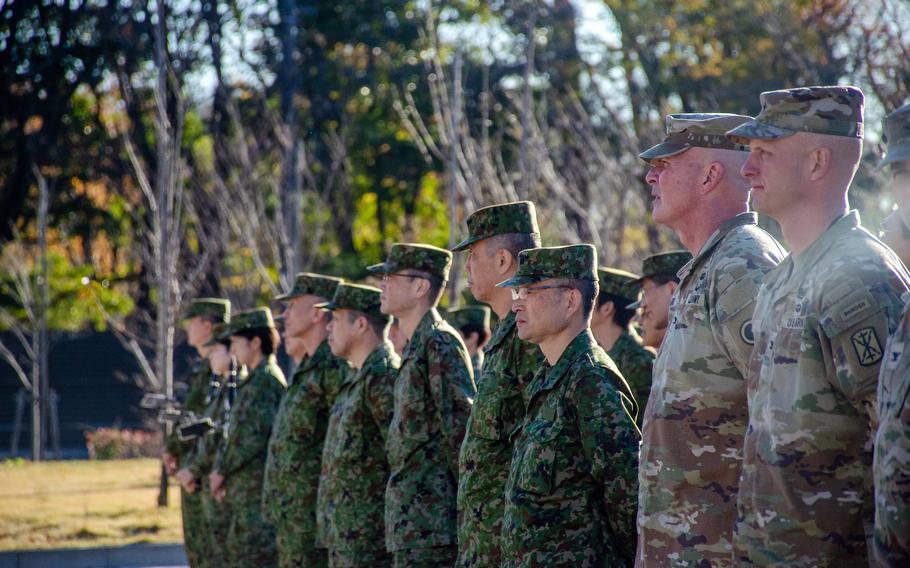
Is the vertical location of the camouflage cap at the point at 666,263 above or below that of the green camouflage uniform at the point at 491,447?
above

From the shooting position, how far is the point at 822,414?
10.1 feet

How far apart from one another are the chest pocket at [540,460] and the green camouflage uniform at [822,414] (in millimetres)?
1311

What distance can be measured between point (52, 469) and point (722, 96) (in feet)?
38.9

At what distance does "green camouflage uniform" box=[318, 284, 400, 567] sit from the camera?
6.57 meters

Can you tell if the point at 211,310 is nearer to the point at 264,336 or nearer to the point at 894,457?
the point at 264,336

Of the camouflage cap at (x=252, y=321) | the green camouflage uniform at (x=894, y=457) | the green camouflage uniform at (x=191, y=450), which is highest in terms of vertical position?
the camouflage cap at (x=252, y=321)

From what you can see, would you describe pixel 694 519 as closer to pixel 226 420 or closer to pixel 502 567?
pixel 502 567

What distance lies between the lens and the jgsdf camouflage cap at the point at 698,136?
4027 mm

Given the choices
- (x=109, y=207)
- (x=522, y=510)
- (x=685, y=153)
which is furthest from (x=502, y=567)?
(x=109, y=207)

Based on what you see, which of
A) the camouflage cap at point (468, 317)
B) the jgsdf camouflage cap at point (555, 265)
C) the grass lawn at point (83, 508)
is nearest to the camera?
Answer: the jgsdf camouflage cap at point (555, 265)

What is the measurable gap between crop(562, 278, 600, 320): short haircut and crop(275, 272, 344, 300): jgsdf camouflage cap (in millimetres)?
3526

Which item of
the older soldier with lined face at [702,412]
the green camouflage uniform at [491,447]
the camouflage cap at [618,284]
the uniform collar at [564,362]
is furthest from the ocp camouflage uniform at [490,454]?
the camouflage cap at [618,284]

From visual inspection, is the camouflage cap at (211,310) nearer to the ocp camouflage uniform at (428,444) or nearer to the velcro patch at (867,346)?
the ocp camouflage uniform at (428,444)

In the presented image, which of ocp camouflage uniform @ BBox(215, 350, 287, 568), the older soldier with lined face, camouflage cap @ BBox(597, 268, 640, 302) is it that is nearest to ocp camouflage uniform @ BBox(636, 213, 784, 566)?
the older soldier with lined face
